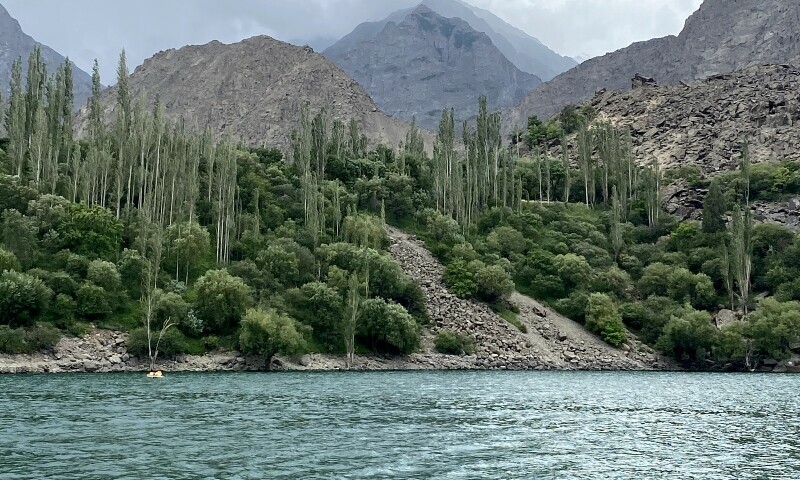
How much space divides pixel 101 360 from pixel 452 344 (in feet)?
137

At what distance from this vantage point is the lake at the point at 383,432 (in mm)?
24219

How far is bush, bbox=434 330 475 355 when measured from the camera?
92.0 m

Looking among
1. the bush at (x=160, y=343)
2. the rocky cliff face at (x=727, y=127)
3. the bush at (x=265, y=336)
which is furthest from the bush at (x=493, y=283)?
the rocky cliff face at (x=727, y=127)

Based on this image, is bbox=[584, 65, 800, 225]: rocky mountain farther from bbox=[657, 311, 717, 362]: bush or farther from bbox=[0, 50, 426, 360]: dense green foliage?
bbox=[0, 50, 426, 360]: dense green foliage

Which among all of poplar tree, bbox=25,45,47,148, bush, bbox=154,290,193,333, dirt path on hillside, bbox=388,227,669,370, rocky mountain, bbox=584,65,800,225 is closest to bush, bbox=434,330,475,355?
dirt path on hillside, bbox=388,227,669,370

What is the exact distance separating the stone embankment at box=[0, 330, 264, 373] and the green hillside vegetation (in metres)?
1.24

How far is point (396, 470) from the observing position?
23.8m

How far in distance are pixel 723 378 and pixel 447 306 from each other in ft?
122

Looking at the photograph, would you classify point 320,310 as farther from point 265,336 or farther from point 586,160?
point 586,160

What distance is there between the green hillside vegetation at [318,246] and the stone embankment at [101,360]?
4.06 feet

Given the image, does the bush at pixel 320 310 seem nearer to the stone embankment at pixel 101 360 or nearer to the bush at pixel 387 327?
the bush at pixel 387 327

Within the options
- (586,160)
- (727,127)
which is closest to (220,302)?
(586,160)

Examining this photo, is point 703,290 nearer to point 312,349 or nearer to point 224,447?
point 312,349

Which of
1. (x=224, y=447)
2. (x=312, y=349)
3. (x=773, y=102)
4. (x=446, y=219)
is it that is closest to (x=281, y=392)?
(x=224, y=447)
